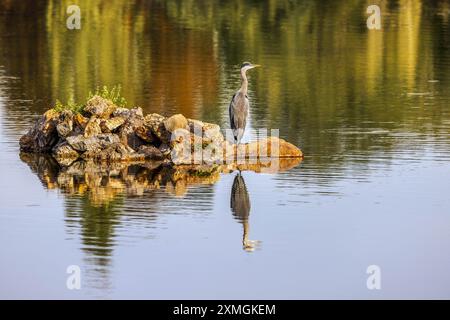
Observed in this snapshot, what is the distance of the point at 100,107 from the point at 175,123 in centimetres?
209

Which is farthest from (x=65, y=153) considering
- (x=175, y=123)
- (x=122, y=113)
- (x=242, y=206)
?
(x=242, y=206)

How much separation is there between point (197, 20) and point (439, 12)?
552 inches

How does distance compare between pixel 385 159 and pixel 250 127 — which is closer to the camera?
pixel 385 159

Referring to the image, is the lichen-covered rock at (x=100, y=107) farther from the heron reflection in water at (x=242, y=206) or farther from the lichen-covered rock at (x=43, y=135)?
the heron reflection in water at (x=242, y=206)

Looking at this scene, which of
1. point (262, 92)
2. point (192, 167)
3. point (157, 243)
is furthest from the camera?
point (262, 92)

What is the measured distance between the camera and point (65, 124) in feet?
112

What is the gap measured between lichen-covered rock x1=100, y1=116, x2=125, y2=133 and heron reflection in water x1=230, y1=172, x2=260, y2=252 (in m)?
3.19

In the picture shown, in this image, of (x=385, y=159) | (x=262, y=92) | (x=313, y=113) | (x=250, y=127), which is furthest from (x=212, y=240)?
(x=262, y=92)

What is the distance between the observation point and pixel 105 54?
184 ft
